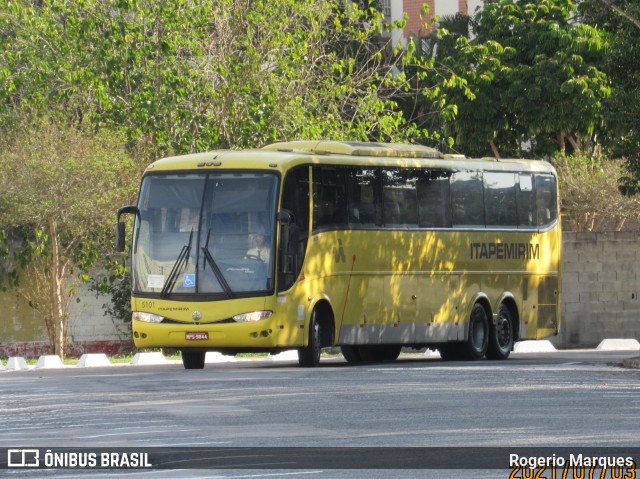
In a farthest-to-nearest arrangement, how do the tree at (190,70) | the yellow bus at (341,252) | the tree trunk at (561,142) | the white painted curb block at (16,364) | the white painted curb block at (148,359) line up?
1. the tree trunk at (561,142)
2. the tree at (190,70)
3. the white painted curb block at (148,359)
4. the white painted curb block at (16,364)
5. the yellow bus at (341,252)

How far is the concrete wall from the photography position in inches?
1582

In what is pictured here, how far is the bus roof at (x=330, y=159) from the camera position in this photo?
26141 mm

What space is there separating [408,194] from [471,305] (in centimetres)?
272

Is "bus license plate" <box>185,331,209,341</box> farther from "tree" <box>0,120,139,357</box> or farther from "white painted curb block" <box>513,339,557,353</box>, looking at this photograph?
"white painted curb block" <box>513,339,557,353</box>

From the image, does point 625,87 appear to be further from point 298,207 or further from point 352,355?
point 352,355

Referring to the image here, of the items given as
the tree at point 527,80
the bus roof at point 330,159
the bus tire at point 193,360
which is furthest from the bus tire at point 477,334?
the tree at point 527,80

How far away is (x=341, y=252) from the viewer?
89.1 feet

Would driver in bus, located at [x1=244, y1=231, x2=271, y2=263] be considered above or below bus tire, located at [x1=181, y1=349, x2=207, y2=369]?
above

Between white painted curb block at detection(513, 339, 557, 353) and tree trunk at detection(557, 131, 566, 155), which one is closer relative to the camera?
white painted curb block at detection(513, 339, 557, 353)

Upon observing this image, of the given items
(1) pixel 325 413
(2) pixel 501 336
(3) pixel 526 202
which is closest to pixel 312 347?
(2) pixel 501 336

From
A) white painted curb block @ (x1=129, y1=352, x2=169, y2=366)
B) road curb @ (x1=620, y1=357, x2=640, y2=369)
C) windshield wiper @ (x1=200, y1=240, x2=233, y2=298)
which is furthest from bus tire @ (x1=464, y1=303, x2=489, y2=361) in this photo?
white painted curb block @ (x1=129, y1=352, x2=169, y2=366)

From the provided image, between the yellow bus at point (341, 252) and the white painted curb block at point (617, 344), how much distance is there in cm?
619

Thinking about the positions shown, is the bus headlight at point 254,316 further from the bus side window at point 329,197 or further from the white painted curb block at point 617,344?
the white painted curb block at point 617,344

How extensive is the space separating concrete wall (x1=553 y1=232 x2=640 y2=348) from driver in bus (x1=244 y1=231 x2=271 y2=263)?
16.2 m
